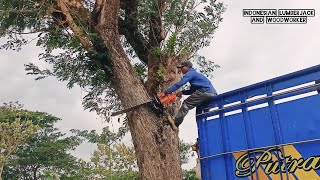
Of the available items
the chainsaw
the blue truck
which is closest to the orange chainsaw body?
the chainsaw

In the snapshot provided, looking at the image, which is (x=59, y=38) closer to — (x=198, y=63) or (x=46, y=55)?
(x=46, y=55)

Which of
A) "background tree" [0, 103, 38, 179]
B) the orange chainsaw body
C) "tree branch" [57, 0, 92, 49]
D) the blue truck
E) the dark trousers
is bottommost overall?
the blue truck

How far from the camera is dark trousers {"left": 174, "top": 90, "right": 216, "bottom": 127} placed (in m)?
5.02

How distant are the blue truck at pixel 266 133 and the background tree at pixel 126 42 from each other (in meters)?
1.61

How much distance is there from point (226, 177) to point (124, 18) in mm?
4847

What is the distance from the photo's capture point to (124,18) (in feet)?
26.1

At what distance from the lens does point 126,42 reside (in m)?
8.59

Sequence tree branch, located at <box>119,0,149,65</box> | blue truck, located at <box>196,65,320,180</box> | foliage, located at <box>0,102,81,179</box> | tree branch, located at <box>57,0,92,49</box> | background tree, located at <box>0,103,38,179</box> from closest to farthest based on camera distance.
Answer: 1. blue truck, located at <box>196,65,320,180</box>
2. tree branch, located at <box>57,0,92,49</box>
3. tree branch, located at <box>119,0,149,65</box>
4. background tree, located at <box>0,103,38,179</box>
5. foliage, located at <box>0,102,81,179</box>

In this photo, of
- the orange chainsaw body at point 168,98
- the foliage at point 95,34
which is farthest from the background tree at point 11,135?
the orange chainsaw body at point 168,98

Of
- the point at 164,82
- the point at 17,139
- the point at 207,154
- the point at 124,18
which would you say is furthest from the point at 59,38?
the point at 17,139

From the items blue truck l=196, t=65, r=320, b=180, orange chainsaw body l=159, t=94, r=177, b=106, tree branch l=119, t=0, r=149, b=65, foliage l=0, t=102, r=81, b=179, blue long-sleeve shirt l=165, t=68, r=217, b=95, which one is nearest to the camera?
blue truck l=196, t=65, r=320, b=180

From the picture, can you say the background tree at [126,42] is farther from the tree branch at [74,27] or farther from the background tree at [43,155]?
the background tree at [43,155]

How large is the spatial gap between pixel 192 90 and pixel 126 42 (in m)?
3.45

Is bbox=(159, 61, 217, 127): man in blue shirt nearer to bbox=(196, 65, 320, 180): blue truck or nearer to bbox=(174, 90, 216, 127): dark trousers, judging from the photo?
bbox=(174, 90, 216, 127): dark trousers
